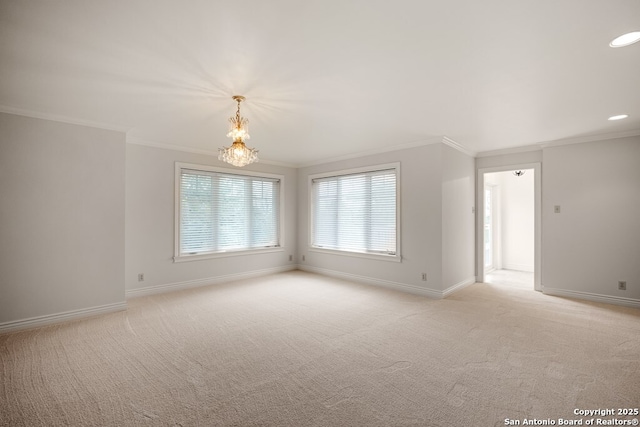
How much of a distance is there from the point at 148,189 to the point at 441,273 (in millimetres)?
4994

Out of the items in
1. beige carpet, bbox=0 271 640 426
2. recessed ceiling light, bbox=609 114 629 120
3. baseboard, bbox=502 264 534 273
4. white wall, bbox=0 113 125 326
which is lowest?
beige carpet, bbox=0 271 640 426

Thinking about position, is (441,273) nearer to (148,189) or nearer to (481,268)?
(481,268)

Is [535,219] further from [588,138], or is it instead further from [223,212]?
[223,212]

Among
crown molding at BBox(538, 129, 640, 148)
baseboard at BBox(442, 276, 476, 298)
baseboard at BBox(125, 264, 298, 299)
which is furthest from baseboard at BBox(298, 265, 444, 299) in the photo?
crown molding at BBox(538, 129, 640, 148)

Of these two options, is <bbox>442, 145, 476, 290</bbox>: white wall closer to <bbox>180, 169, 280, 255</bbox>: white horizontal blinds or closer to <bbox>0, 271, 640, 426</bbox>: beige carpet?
<bbox>0, 271, 640, 426</bbox>: beige carpet

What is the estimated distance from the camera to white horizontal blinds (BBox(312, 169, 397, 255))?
5.40 metres

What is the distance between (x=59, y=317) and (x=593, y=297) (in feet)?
24.8

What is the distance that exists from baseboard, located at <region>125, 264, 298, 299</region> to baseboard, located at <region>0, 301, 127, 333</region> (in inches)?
25.5

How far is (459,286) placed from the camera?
5.19m

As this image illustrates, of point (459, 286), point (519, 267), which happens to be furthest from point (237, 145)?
point (519, 267)

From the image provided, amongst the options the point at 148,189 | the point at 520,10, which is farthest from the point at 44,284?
the point at 520,10

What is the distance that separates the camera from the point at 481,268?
227 inches

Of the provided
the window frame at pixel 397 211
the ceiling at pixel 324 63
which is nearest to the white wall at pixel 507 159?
the ceiling at pixel 324 63

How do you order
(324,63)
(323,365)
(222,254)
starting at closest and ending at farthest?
(324,63)
(323,365)
(222,254)
